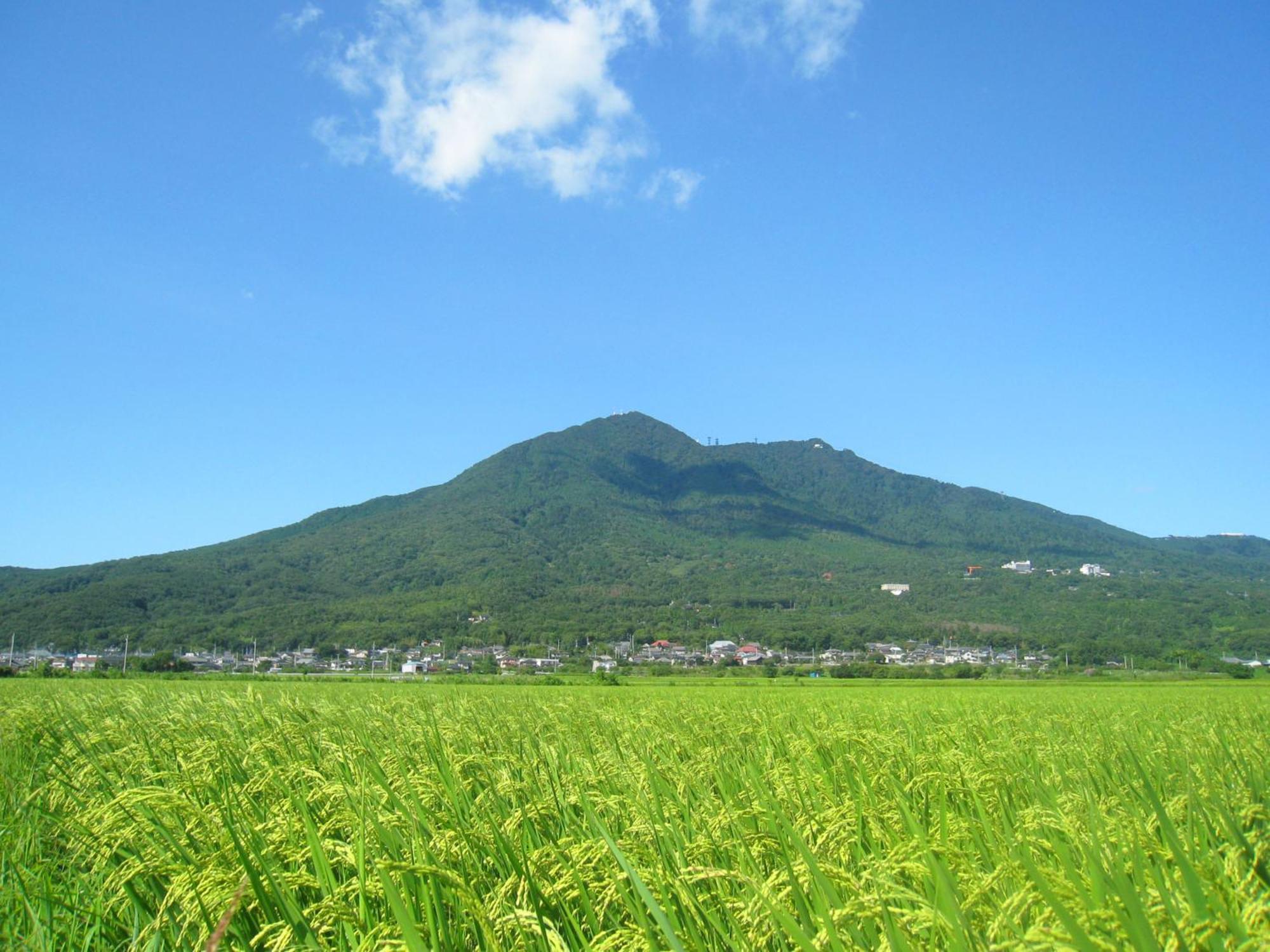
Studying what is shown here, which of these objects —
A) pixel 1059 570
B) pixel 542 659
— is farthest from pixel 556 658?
pixel 1059 570

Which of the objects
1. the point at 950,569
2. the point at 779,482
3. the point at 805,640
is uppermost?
the point at 779,482

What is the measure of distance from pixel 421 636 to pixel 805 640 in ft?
123

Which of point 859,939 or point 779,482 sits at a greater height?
point 779,482

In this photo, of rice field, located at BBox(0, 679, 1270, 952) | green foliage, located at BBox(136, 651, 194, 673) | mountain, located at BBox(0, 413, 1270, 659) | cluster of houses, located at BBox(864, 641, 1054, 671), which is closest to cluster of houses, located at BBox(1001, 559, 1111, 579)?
mountain, located at BBox(0, 413, 1270, 659)

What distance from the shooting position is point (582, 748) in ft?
16.4

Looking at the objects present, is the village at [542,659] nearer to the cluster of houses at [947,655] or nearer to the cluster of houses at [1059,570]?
the cluster of houses at [947,655]

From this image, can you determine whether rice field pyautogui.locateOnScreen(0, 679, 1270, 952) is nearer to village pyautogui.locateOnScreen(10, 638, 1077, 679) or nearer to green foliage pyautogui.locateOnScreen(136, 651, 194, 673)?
green foliage pyautogui.locateOnScreen(136, 651, 194, 673)

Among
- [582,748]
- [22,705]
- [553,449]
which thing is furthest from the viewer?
[553,449]

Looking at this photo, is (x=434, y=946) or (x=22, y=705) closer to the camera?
(x=434, y=946)

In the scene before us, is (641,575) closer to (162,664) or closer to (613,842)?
(162,664)

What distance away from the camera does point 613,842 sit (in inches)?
75.1

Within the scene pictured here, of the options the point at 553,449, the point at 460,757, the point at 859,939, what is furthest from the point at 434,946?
the point at 553,449

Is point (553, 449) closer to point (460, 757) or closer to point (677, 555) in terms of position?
point (677, 555)

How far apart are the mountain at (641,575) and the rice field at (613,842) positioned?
243 ft
